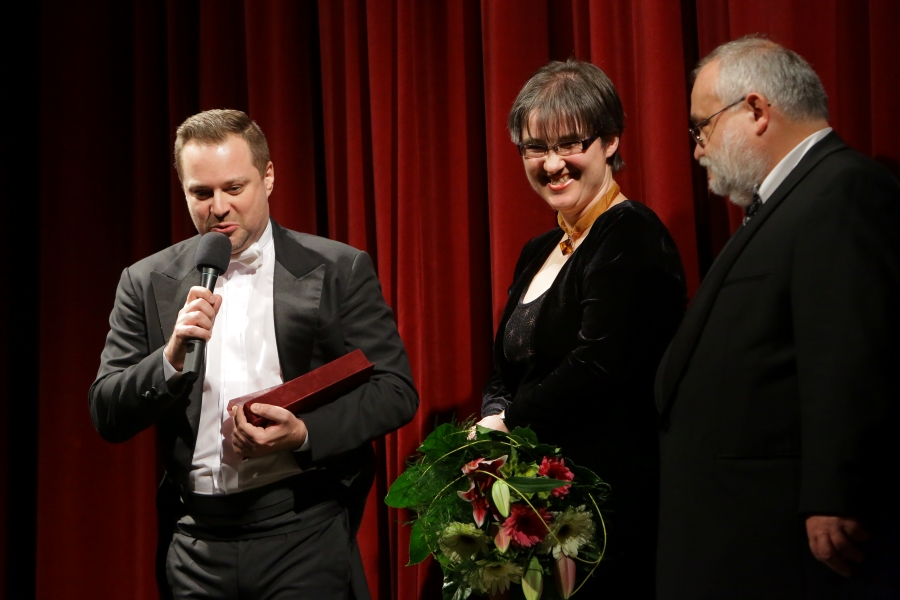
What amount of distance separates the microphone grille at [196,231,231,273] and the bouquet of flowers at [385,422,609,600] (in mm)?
560

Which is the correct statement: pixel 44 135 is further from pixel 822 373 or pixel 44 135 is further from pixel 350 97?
pixel 822 373

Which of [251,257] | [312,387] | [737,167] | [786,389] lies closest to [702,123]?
[737,167]

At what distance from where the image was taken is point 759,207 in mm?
1707

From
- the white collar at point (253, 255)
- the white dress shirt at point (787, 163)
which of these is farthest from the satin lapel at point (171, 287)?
the white dress shirt at point (787, 163)

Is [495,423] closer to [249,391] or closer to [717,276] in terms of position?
[249,391]

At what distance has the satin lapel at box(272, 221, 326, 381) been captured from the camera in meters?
2.02

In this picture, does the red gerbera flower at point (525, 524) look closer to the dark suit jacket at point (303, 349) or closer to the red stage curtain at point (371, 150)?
the dark suit jacket at point (303, 349)

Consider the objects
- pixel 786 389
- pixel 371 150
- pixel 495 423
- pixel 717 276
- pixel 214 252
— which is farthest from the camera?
pixel 371 150

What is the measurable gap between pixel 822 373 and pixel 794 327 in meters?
0.10

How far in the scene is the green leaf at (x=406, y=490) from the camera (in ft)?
6.21

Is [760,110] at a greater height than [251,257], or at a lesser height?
greater

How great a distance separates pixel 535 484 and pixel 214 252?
2.60ft

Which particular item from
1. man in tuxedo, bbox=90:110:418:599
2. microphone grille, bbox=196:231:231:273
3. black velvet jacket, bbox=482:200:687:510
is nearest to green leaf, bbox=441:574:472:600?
man in tuxedo, bbox=90:110:418:599

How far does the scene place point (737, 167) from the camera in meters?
1.74
